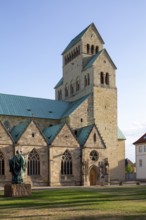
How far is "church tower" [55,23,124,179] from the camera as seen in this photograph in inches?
2534

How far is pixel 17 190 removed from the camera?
28672 millimetres

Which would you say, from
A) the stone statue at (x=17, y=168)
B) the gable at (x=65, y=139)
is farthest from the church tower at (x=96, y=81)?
the stone statue at (x=17, y=168)

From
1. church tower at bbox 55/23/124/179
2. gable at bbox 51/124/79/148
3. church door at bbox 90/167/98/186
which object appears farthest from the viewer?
church tower at bbox 55/23/124/179

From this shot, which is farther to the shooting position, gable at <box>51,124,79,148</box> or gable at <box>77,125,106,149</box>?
gable at <box>77,125,106,149</box>

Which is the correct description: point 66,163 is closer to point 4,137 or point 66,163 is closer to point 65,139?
point 65,139

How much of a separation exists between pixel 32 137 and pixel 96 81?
63.1 feet

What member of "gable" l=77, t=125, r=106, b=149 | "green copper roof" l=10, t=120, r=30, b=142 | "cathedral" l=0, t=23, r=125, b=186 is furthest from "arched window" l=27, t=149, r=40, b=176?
"gable" l=77, t=125, r=106, b=149

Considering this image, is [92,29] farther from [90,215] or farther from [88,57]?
[90,215]

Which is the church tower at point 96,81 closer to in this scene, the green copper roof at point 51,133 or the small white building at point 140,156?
the green copper roof at point 51,133

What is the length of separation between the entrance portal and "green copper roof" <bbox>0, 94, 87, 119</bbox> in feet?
36.9

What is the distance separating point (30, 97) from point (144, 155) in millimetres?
31993

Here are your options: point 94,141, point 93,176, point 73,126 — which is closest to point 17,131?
point 73,126

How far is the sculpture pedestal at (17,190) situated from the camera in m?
28.5

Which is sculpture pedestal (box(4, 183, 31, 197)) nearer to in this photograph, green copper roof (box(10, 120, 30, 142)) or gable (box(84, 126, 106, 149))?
green copper roof (box(10, 120, 30, 142))
